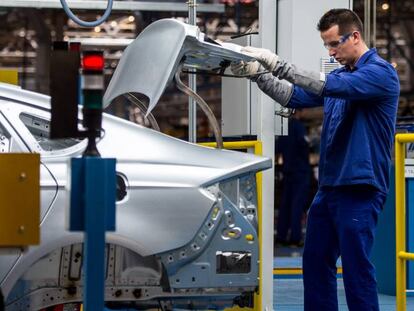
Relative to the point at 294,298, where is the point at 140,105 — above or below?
above

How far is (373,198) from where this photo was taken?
6461 mm

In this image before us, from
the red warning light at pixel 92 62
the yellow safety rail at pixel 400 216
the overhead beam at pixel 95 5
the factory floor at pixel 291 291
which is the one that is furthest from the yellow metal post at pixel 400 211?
the overhead beam at pixel 95 5

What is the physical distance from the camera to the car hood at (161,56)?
6.21 metres

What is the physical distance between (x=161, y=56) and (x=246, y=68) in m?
0.72

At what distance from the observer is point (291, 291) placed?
1081 centimetres

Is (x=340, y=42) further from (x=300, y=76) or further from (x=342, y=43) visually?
(x=300, y=76)

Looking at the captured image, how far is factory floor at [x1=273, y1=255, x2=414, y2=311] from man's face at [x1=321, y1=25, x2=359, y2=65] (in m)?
3.32

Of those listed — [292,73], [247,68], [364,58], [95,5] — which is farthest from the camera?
[95,5]

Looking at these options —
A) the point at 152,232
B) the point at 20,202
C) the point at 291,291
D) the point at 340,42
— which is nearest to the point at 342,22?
the point at 340,42

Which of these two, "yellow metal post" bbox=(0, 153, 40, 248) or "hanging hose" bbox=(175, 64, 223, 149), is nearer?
"yellow metal post" bbox=(0, 153, 40, 248)

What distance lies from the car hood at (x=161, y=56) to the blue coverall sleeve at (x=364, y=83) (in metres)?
0.54

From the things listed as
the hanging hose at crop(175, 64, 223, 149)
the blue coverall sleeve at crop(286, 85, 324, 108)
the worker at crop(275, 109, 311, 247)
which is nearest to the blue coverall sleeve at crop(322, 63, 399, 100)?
the blue coverall sleeve at crop(286, 85, 324, 108)

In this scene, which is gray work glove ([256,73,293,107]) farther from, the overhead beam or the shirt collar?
the overhead beam

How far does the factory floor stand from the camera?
9.60m
